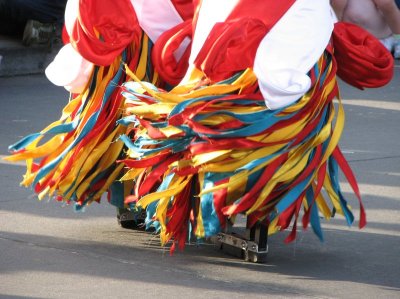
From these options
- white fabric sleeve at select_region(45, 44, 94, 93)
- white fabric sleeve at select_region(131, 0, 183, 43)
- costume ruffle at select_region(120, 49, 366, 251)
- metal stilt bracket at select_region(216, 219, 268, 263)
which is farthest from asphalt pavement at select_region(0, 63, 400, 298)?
white fabric sleeve at select_region(131, 0, 183, 43)

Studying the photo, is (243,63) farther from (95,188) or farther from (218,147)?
(95,188)

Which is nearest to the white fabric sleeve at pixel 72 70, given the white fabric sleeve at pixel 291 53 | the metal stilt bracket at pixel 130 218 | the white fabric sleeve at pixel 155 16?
the white fabric sleeve at pixel 155 16

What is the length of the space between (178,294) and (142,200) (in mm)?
416

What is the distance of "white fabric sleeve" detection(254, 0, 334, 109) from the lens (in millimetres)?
4266

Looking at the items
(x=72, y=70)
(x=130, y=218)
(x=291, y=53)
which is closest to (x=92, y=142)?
(x=72, y=70)

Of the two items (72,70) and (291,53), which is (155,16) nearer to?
(72,70)

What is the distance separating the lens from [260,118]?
14.1 feet

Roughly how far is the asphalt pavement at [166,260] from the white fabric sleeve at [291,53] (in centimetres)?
72

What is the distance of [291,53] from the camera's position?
4.32 m

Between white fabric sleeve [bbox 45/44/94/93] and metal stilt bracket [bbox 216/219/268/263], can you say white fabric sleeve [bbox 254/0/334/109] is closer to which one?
metal stilt bracket [bbox 216/219/268/263]

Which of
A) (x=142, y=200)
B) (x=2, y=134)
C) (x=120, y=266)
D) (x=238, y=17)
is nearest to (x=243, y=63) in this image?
(x=238, y=17)

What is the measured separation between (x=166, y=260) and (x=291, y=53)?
3.37ft

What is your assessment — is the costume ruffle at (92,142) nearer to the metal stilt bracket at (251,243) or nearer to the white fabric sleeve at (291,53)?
the metal stilt bracket at (251,243)

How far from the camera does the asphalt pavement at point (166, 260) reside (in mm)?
4285
